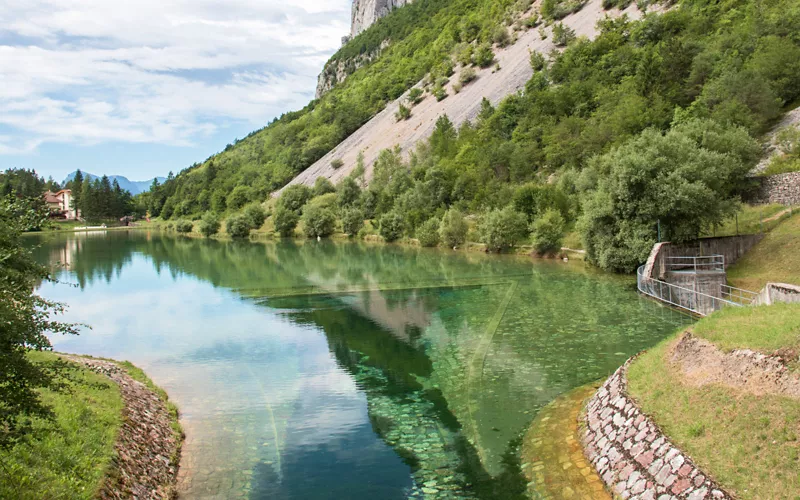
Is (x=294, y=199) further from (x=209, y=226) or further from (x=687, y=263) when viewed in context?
(x=687, y=263)

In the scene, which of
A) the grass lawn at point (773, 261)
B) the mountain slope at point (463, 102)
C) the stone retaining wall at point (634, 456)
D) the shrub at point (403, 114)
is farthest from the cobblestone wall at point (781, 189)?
the shrub at point (403, 114)

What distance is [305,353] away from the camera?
23906mm

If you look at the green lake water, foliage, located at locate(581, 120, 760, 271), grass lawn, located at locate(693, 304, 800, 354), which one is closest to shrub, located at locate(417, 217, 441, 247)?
the green lake water

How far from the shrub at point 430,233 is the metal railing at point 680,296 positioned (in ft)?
131

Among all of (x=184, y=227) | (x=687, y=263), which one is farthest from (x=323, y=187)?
(x=687, y=263)

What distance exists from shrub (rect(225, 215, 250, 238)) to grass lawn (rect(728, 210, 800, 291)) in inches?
3696

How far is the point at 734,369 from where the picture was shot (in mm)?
11539

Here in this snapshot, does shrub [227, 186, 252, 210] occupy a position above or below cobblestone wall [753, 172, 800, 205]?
above

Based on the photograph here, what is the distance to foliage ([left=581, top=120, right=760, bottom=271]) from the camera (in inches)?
1435

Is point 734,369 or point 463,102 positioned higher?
point 463,102

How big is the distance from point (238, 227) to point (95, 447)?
10469 centimetres

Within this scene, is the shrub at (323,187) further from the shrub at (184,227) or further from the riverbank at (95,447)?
the riverbank at (95,447)

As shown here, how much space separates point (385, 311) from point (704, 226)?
77.0 ft

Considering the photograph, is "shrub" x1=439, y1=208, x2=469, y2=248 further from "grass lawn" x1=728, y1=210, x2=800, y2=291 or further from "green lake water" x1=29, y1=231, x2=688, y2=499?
"grass lawn" x1=728, y1=210, x2=800, y2=291
